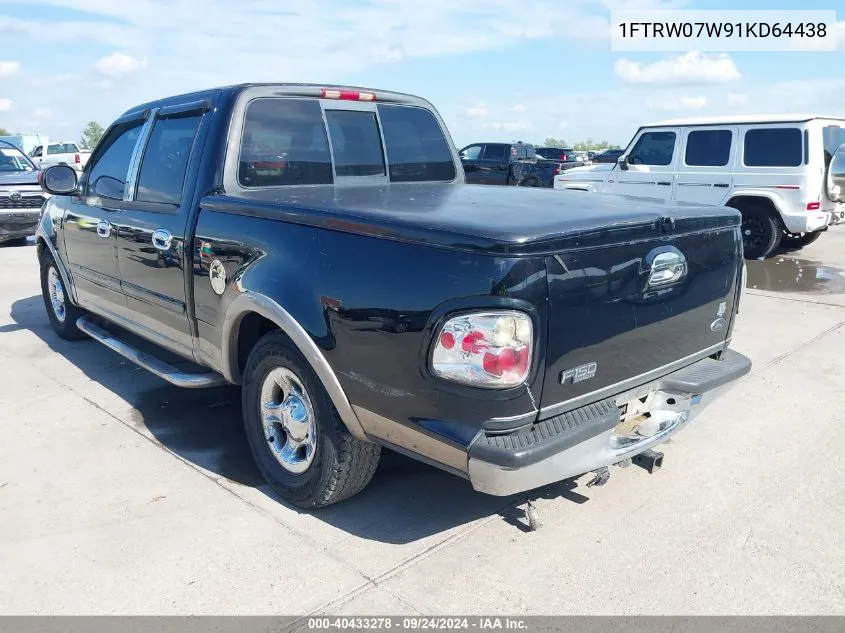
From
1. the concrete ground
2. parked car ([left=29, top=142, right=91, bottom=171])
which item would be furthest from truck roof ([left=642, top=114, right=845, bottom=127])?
parked car ([left=29, top=142, right=91, bottom=171])

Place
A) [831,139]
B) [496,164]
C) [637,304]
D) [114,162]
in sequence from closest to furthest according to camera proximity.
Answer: [637,304]
[114,162]
[831,139]
[496,164]

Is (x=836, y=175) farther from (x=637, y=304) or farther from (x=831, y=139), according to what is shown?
(x=637, y=304)

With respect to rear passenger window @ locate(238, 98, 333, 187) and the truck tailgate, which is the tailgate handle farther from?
rear passenger window @ locate(238, 98, 333, 187)

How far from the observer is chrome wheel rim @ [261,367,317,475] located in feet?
10.7

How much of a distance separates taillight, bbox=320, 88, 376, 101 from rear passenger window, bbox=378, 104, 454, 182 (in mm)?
96

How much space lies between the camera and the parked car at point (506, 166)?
62.3 feet

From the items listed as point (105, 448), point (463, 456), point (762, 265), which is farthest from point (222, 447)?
point (762, 265)

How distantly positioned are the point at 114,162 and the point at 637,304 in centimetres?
371

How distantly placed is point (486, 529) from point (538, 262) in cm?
138

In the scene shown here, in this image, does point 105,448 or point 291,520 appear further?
point 105,448

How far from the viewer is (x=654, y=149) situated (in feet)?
37.3

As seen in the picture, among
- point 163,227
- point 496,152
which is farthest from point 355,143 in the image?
point 496,152
